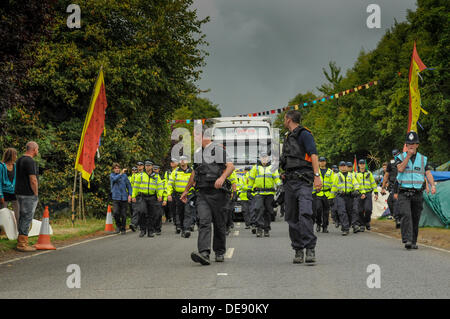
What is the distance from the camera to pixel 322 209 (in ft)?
59.0

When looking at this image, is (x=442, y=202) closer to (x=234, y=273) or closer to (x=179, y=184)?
(x=179, y=184)

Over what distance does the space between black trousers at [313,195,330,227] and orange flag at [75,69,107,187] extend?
20.8 feet

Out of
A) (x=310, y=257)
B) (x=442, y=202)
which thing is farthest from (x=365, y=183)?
(x=310, y=257)

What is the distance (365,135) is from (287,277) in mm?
45114

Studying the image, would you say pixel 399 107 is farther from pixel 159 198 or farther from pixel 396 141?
pixel 159 198

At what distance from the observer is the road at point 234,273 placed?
690cm

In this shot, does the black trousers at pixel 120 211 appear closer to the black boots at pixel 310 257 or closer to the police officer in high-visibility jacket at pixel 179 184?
the police officer in high-visibility jacket at pixel 179 184

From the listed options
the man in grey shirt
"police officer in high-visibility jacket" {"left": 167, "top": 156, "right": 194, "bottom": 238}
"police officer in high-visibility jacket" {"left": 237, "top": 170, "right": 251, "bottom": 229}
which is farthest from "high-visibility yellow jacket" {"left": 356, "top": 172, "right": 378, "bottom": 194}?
the man in grey shirt

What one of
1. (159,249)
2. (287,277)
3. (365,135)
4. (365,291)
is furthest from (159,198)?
(365,135)

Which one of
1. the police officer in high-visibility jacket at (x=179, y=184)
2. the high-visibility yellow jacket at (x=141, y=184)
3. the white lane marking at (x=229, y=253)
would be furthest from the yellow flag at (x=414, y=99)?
the white lane marking at (x=229, y=253)

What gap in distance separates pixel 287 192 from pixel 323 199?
8.78m

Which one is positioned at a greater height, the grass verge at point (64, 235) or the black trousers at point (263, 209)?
the black trousers at point (263, 209)

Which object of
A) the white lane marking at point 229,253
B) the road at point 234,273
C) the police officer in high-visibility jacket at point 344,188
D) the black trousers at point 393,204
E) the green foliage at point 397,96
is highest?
the green foliage at point 397,96

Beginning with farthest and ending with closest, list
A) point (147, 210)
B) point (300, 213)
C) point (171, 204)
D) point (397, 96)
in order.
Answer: point (397, 96) < point (171, 204) < point (147, 210) < point (300, 213)
